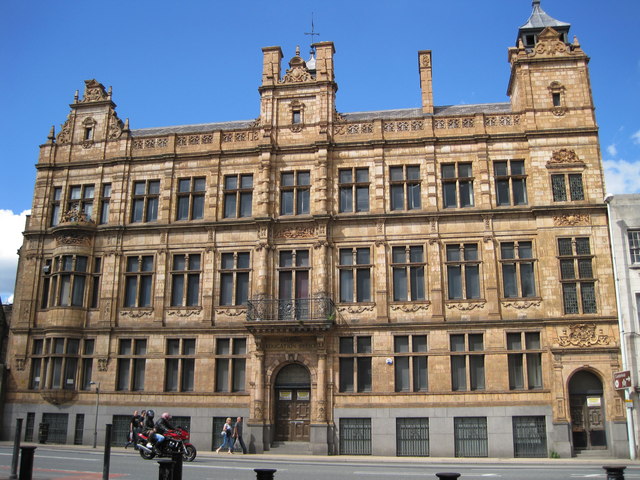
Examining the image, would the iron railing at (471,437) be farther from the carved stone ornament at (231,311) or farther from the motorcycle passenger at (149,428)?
the motorcycle passenger at (149,428)

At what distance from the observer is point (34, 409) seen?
96.4 ft

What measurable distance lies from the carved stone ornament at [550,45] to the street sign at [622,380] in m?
15.5

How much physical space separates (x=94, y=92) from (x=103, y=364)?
15.1 metres

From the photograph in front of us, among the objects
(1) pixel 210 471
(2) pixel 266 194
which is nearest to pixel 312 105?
(2) pixel 266 194

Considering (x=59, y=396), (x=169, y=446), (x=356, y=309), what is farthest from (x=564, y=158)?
(x=59, y=396)

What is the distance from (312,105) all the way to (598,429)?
2003 centimetres

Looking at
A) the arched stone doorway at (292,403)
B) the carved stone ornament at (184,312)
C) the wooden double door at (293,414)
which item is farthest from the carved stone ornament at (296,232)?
the wooden double door at (293,414)

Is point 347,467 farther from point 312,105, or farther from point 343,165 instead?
point 312,105

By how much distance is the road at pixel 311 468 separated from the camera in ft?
54.2

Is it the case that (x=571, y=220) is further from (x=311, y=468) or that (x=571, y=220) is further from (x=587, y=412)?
(x=311, y=468)

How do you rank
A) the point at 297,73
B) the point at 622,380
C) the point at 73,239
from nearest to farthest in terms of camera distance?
the point at 622,380 → the point at 73,239 → the point at 297,73

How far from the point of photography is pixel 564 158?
92.3 feet

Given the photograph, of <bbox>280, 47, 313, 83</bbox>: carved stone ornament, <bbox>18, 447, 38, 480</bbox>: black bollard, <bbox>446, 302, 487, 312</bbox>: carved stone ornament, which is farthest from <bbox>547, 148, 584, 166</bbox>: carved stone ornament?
<bbox>18, 447, 38, 480</bbox>: black bollard

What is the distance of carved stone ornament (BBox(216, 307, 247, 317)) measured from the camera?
2877cm
